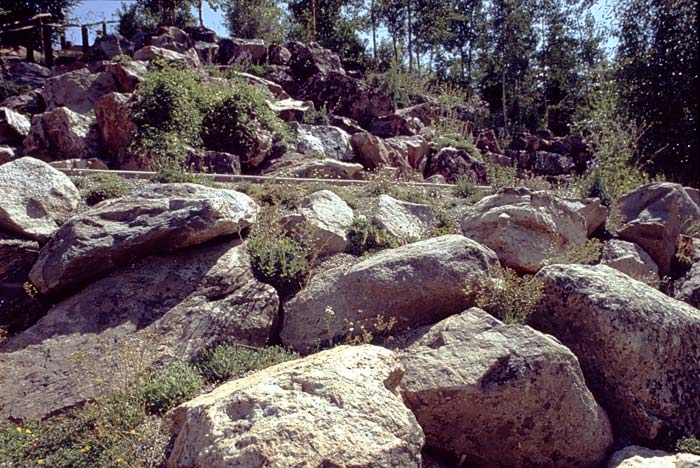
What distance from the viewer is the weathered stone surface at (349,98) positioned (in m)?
15.9

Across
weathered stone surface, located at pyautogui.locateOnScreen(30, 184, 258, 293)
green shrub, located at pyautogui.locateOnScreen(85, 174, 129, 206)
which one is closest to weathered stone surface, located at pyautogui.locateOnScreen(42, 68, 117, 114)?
green shrub, located at pyautogui.locateOnScreen(85, 174, 129, 206)

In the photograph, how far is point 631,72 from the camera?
1419 centimetres

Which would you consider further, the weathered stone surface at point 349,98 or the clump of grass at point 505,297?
the weathered stone surface at point 349,98

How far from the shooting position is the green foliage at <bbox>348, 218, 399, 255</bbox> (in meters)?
6.43

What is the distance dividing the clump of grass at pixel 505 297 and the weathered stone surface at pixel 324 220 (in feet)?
5.79

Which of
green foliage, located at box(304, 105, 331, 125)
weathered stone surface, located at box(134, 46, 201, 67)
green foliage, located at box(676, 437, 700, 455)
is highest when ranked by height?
weathered stone surface, located at box(134, 46, 201, 67)

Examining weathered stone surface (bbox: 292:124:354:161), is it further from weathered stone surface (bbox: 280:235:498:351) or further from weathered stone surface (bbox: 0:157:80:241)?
weathered stone surface (bbox: 280:235:498:351)

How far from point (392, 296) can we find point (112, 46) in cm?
1763

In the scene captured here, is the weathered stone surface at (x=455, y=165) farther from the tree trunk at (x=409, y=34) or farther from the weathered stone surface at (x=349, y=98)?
the tree trunk at (x=409, y=34)

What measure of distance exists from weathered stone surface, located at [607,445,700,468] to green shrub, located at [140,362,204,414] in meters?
3.05

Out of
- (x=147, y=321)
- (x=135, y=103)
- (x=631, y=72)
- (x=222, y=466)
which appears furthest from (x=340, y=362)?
(x=631, y=72)

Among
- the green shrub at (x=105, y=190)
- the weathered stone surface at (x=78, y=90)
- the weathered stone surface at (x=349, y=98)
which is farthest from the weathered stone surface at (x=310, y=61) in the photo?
the green shrub at (x=105, y=190)

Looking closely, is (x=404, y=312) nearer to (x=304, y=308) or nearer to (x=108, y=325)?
(x=304, y=308)

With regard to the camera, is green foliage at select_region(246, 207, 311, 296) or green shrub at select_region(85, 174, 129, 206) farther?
green shrub at select_region(85, 174, 129, 206)
